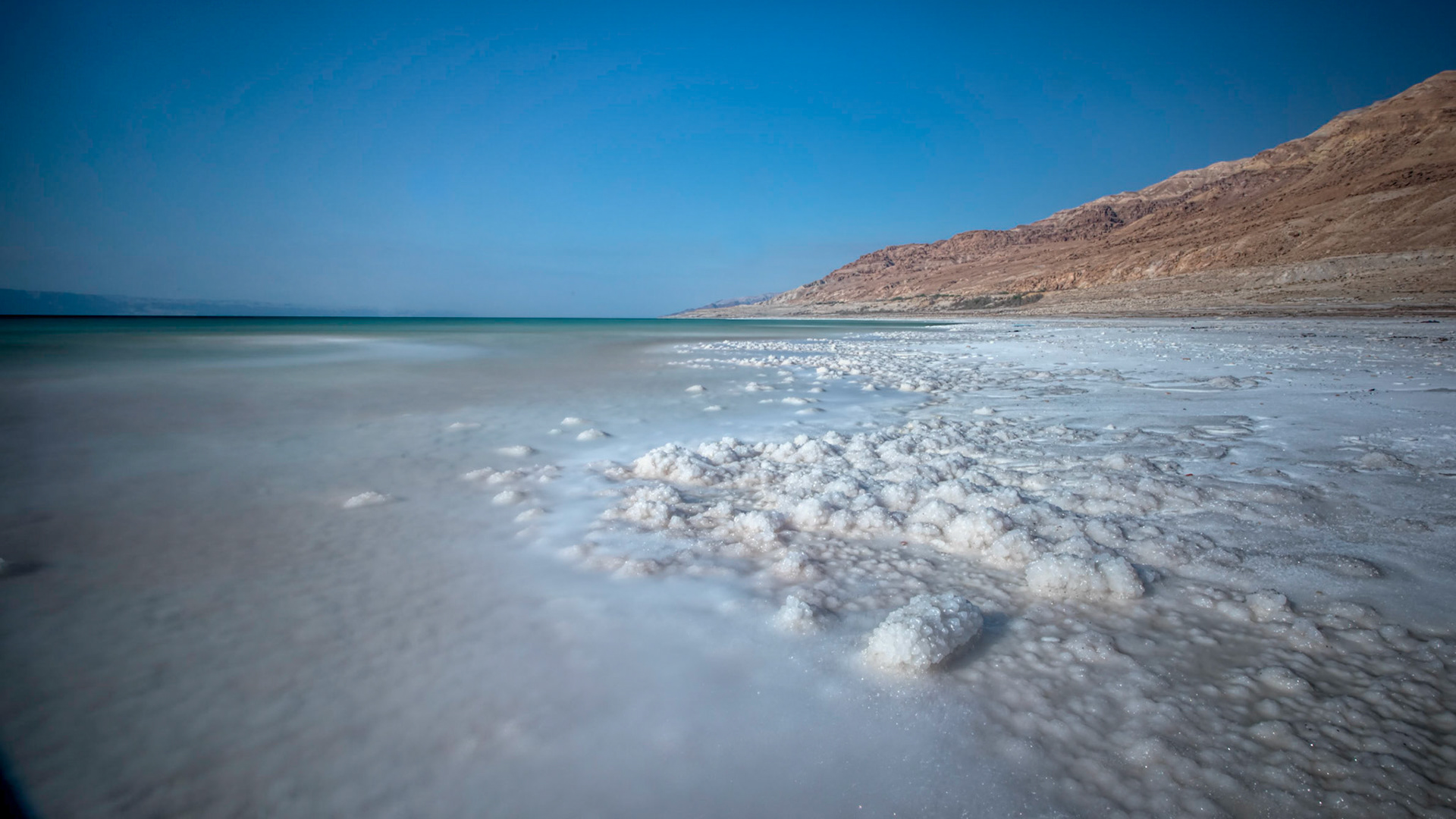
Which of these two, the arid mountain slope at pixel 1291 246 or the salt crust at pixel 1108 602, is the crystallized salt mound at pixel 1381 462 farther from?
the arid mountain slope at pixel 1291 246

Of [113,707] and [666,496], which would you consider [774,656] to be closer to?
[666,496]

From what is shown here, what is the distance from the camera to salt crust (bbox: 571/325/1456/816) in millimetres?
1246

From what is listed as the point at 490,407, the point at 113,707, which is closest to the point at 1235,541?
the point at 113,707

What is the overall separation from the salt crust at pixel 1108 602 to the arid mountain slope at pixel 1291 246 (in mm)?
31359

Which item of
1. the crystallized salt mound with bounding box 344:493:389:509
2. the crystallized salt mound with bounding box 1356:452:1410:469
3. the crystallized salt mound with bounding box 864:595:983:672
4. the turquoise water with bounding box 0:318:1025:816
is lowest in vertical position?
the turquoise water with bounding box 0:318:1025:816

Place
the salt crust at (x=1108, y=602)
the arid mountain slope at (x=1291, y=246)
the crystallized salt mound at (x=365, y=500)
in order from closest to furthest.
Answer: the salt crust at (x=1108, y=602) → the crystallized salt mound at (x=365, y=500) → the arid mountain slope at (x=1291, y=246)

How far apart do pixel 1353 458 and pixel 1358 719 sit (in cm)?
306

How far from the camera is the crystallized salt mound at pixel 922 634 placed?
5.24 ft

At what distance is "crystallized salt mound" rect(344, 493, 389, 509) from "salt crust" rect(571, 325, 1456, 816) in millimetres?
1313

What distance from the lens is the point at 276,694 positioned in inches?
62.2

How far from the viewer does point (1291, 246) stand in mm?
35062

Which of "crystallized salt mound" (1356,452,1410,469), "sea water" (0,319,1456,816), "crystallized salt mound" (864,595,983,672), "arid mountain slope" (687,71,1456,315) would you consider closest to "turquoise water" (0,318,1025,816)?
"sea water" (0,319,1456,816)

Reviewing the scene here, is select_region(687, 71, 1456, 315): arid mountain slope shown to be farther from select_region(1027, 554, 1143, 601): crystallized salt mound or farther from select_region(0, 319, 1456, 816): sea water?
select_region(1027, 554, 1143, 601): crystallized salt mound

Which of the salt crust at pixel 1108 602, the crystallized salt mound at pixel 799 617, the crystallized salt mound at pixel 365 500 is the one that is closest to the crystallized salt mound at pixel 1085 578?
the salt crust at pixel 1108 602
